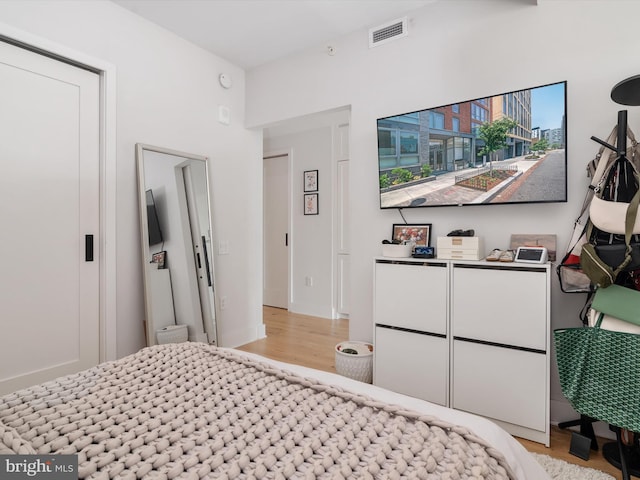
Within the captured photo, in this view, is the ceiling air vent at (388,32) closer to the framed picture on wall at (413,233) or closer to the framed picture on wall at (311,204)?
the framed picture on wall at (413,233)

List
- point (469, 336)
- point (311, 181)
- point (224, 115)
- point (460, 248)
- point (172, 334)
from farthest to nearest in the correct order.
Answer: point (311, 181), point (224, 115), point (172, 334), point (460, 248), point (469, 336)

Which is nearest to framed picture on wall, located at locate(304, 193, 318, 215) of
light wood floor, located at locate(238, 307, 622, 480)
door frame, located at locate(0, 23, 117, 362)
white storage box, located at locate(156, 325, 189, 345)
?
light wood floor, located at locate(238, 307, 622, 480)

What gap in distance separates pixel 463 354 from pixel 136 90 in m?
3.04

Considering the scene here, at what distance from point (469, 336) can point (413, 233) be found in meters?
0.84

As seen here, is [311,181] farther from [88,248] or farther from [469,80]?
[88,248]

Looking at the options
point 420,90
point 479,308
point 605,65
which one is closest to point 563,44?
point 605,65

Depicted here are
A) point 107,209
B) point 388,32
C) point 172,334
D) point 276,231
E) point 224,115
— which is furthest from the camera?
point 276,231

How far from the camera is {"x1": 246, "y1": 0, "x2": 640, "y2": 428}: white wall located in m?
2.03

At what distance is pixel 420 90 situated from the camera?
263cm

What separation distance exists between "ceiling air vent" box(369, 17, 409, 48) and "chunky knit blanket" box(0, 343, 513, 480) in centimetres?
267

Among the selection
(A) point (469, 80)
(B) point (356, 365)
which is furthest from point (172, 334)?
(A) point (469, 80)

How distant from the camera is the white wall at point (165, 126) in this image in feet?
8.01

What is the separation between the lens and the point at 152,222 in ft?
9.30

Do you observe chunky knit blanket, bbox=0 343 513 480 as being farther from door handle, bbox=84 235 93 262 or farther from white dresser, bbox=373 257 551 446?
door handle, bbox=84 235 93 262
